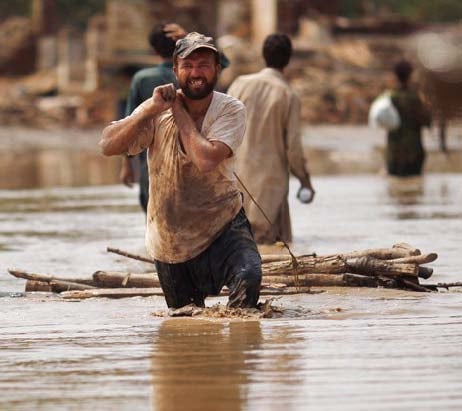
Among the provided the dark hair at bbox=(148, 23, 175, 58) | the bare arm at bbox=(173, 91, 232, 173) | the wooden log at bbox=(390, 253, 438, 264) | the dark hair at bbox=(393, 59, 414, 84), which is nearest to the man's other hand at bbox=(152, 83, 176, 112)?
the bare arm at bbox=(173, 91, 232, 173)

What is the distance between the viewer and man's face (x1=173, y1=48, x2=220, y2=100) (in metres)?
8.08

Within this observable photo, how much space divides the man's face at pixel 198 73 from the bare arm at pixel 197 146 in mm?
101

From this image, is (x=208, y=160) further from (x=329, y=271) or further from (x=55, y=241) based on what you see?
(x=55, y=241)

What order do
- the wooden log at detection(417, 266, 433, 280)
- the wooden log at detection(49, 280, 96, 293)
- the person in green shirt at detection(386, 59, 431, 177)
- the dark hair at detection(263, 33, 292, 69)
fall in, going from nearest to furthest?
the wooden log at detection(417, 266, 433, 280) < the wooden log at detection(49, 280, 96, 293) < the dark hair at detection(263, 33, 292, 69) < the person in green shirt at detection(386, 59, 431, 177)

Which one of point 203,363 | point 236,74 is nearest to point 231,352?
point 203,363

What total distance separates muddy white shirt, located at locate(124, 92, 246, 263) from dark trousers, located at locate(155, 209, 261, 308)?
52 mm

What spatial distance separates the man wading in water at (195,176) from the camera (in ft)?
26.5

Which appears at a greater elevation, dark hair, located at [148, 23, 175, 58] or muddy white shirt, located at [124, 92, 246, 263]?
dark hair, located at [148, 23, 175, 58]

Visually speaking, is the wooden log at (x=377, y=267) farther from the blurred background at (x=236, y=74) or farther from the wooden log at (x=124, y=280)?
the blurred background at (x=236, y=74)

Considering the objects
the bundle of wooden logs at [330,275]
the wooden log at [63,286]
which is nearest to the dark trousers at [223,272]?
the bundle of wooden logs at [330,275]

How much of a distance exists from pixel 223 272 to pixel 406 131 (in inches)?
460

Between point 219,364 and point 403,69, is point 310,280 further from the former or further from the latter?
point 403,69

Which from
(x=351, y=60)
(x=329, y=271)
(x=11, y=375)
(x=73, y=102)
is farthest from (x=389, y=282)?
(x=73, y=102)

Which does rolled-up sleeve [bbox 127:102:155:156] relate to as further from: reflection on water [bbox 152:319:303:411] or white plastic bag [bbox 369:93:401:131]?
white plastic bag [bbox 369:93:401:131]
